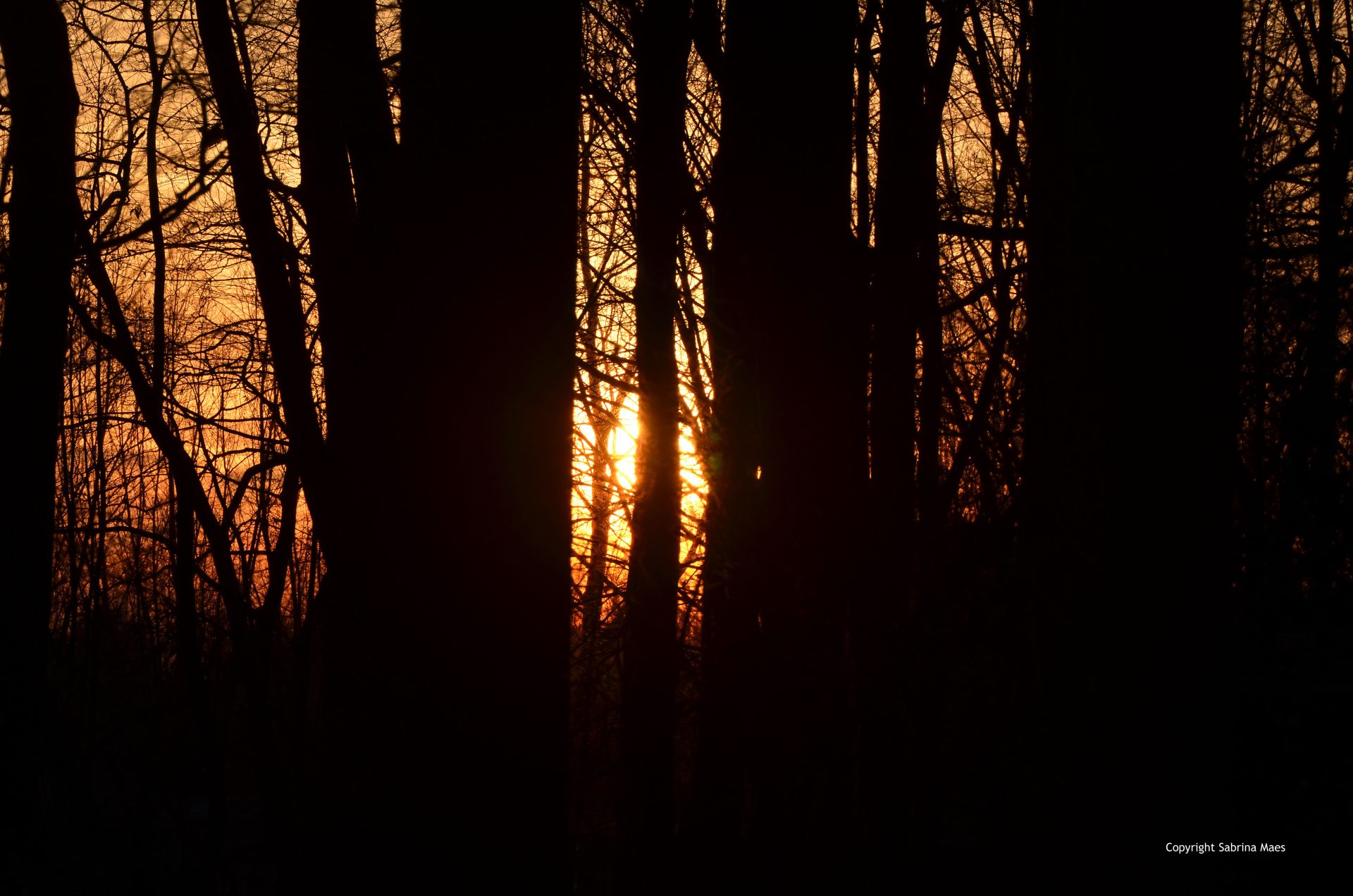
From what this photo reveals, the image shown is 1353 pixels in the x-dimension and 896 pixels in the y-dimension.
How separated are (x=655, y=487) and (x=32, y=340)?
324cm

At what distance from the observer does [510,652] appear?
2.88m

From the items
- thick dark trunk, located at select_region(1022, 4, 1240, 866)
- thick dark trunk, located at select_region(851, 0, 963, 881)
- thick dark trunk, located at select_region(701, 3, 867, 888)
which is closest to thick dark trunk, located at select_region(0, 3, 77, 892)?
thick dark trunk, located at select_region(701, 3, 867, 888)

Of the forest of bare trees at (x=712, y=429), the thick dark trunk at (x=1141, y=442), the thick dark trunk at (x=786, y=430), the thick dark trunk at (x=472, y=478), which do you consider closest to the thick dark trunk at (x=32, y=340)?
the forest of bare trees at (x=712, y=429)

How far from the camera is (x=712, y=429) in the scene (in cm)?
475

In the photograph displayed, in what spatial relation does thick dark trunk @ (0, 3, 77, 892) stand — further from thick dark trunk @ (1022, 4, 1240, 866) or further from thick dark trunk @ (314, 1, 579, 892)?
thick dark trunk @ (1022, 4, 1240, 866)

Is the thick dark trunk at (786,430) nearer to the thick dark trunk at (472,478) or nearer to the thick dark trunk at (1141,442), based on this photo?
the thick dark trunk at (472,478)

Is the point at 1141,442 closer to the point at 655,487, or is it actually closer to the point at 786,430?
the point at 786,430

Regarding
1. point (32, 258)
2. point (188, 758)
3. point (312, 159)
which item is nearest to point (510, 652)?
point (312, 159)

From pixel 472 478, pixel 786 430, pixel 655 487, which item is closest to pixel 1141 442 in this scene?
pixel 472 478

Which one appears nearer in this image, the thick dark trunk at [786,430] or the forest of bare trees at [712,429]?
the forest of bare trees at [712,429]

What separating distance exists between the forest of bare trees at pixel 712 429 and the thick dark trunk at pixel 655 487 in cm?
2

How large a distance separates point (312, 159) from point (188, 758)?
6819 millimetres

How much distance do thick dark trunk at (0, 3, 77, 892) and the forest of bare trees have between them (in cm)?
2

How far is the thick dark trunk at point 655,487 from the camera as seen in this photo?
175 inches
